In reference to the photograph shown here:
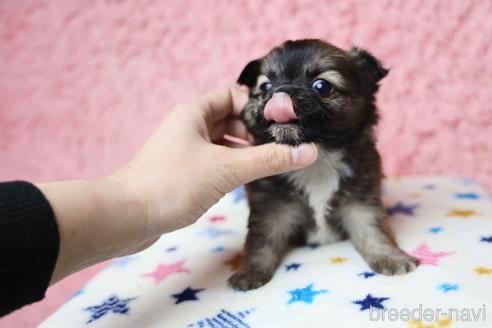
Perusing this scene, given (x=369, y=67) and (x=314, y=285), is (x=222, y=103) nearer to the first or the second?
(x=369, y=67)

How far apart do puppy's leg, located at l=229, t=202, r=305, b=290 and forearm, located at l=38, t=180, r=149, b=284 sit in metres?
0.44

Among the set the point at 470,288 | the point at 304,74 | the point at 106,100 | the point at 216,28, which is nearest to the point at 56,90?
the point at 106,100

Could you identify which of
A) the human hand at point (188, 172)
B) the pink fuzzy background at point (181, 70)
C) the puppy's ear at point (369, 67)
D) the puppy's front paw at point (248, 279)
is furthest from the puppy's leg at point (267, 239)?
the pink fuzzy background at point (181, 70)

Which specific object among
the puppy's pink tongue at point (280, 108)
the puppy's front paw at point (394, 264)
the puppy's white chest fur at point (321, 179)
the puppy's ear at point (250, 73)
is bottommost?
the puppy's front paw at point (394, 264)

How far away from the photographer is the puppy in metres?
1.75

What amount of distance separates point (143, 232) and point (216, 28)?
6.07 ft

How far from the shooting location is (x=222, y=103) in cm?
224

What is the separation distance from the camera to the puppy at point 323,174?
1.75 metres

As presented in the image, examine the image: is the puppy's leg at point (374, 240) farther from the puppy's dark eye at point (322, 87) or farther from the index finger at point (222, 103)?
the index finger at point (222, 103)

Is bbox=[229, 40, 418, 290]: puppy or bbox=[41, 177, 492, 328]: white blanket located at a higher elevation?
bbox=[229, 40, 418, 290]: puppy

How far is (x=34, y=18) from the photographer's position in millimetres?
3189

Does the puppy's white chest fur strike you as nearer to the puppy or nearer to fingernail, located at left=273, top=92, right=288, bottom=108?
the puppy

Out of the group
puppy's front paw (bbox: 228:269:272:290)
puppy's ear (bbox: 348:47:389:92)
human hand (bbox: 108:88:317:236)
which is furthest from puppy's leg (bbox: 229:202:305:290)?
puppy's ear (bbox: 348:47:389:92)

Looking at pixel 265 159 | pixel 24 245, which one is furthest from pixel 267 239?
pixel 24 245
